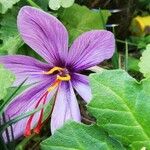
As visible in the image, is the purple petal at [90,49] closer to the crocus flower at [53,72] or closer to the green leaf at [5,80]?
the crocus flower at [53,72]

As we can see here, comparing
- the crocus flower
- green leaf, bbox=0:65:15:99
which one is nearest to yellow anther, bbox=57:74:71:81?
the crocus flower

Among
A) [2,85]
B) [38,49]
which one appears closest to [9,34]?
[38,49]

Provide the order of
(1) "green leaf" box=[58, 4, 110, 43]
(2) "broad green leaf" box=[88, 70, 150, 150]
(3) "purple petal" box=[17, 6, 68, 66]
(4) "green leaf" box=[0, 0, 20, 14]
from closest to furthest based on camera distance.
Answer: (2) "broad green leaf" box=[88, 70, 150, 150], (3) "purple petal" box=[17, 6, 68, 66], (4) "green leaf" box=[0, 0, 20, 14], (1) "green leaf" box=[58, 4, 110, 43]

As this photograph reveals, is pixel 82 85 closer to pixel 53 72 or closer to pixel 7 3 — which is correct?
pixel 53 72

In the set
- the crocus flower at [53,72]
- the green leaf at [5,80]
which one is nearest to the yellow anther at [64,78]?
the crocus flower at [53,72]

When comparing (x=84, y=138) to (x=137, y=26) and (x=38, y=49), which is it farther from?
(x=137, y=26)

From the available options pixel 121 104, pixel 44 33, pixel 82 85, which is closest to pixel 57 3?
pixel 44 33

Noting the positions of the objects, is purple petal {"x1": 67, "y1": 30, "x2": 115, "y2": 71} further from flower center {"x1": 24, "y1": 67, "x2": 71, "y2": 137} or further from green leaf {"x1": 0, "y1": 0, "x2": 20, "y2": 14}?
green leaf {"x1": 0, "y1": 0, "x2": 20, "y2": 14}
